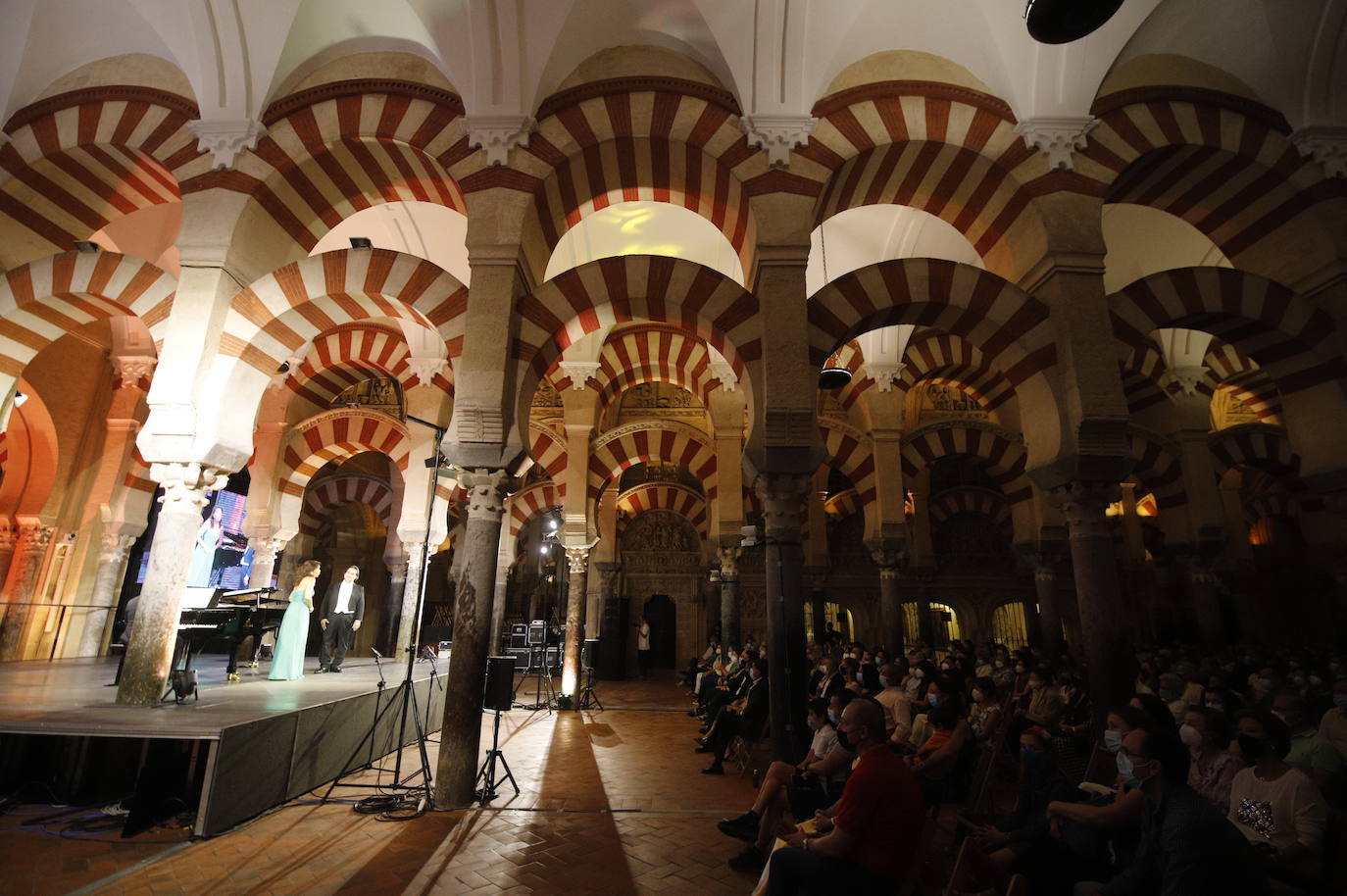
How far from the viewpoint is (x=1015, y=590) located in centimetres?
1518

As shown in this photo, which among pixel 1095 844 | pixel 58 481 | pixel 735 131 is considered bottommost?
pixel 1095 844

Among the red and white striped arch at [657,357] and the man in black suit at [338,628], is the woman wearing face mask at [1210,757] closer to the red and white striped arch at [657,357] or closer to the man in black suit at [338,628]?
the red and white striped arch at [657,357]

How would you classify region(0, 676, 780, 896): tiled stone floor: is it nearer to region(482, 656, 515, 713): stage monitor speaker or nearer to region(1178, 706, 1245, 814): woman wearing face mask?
region(482, 656, 515, 713): stage monitor speaker

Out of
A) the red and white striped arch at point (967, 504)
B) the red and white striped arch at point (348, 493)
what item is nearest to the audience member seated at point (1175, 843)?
the red and white striped arch at point (967, 504)

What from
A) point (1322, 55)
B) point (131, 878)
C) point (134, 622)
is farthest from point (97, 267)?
point (1322, 55)

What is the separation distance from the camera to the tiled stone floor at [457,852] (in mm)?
3211

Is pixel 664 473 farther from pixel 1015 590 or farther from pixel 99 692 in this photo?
pixel 99 692

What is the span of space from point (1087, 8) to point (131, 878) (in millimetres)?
7293

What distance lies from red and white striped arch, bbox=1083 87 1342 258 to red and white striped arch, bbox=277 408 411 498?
10475 mm

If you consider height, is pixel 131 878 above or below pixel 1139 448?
below

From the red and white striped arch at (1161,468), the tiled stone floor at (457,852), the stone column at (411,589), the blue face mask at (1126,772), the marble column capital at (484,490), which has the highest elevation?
the red and white striped arch at (1161,468)

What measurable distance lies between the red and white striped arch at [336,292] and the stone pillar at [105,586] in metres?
6.05

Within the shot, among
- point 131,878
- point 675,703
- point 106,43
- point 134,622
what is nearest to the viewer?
point 131,878

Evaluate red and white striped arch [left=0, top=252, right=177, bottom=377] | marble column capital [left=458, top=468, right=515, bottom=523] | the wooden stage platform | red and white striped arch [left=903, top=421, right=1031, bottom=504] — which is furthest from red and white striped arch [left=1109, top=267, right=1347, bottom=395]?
red and white striped arch [left=0, top=252, right=177, bottom=377]
